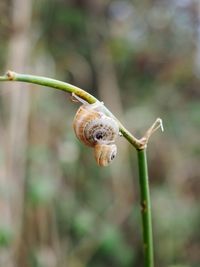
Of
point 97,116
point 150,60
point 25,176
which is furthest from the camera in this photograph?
point 150,60

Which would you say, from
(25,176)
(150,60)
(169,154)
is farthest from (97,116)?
(150,60)

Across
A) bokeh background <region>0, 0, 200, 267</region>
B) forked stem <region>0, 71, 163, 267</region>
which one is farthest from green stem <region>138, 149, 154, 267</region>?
bokeh background <region>0, 0, 200, 267</region>

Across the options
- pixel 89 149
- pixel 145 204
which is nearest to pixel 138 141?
pixel 145 204

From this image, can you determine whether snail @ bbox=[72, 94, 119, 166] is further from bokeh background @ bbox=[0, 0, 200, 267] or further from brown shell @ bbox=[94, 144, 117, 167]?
bokeh background @ bbox=[0, 0, 200, 267]

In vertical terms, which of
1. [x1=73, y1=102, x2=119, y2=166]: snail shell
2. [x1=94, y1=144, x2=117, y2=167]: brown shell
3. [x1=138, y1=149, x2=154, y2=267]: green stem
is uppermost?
[x1=73, y1=102, x2=119, y2=166]: snail shell

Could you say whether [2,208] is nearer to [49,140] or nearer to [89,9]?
[49,140]

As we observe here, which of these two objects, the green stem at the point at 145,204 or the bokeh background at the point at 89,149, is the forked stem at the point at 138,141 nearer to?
the green stem at the point at 145,204
